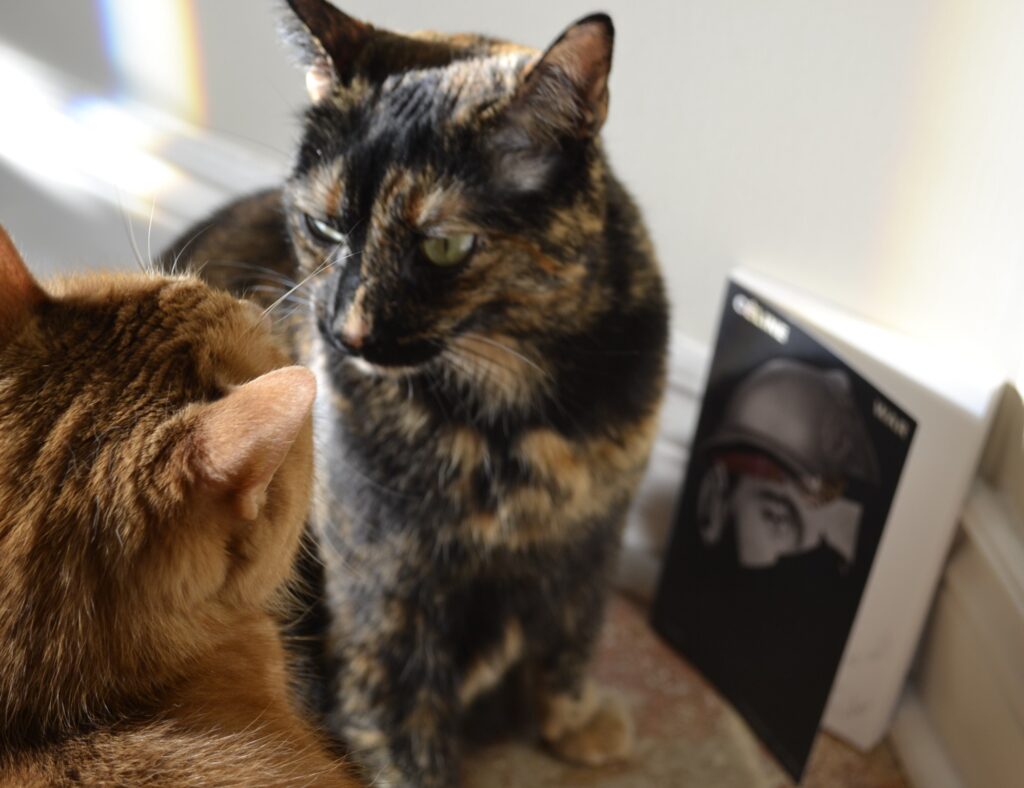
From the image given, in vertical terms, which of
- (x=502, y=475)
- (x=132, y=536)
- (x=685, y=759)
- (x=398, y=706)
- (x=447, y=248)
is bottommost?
(x=685, y=759)

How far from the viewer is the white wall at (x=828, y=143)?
0.92 meters

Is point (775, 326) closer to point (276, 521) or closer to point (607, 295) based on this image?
point (607, 295)

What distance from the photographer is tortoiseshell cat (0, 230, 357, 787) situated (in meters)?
0.55

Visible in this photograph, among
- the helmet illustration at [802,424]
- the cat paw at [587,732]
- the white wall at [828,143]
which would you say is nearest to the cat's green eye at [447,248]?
the white wall at [828,143]

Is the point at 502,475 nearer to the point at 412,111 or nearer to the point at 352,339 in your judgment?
the point at 352,339

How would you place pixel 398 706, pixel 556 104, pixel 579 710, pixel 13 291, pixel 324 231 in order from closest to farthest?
1. pixel 13 291
2. pixel 556 104
3. pixel 324 231
4. pixel 398 706
5. pixel 579 710

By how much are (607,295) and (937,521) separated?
0.40 m

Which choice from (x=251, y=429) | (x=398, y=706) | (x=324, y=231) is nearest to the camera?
(x=251, y=429)

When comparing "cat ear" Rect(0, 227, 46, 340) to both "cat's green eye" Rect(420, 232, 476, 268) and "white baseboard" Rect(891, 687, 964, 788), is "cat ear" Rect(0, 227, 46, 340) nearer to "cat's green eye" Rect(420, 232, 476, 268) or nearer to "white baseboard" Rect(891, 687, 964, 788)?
"cat's green eye" Rect(420, 232, 476, 268)

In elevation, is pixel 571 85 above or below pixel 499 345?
above

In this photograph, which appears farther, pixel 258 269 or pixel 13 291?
pixel 258 269

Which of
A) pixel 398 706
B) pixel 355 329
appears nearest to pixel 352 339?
pixel 355 329

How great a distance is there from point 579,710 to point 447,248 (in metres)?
0.57

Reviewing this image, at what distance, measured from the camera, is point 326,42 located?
0.82 metres
